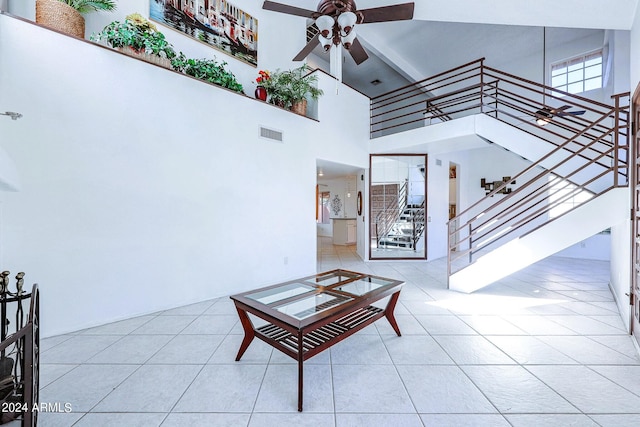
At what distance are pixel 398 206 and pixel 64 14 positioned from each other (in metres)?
6.77

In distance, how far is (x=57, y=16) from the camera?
251 centimetres

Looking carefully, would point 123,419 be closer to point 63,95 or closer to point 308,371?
point 308,371

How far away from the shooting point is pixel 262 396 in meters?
1.66

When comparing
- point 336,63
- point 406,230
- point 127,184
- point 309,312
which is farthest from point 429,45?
point 309,312

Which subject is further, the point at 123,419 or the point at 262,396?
the point at 262,396

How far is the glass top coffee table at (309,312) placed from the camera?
168 cm

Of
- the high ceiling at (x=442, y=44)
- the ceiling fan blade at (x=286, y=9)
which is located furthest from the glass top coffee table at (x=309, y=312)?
the high ceiling at (x=442, y=44)

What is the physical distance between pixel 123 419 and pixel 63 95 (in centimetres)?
286

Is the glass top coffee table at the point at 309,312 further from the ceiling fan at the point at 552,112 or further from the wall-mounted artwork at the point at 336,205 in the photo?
the wall-mounted artwork at the point at 336,205

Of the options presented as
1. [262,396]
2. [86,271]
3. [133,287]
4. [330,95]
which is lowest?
[262,396]

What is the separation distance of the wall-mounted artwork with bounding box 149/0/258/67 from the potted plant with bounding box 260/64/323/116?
75 centimetres

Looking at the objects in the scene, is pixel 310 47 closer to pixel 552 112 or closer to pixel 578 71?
pixel 552 112

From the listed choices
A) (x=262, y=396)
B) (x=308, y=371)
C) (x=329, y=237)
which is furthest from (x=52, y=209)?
(x=329, y=237)

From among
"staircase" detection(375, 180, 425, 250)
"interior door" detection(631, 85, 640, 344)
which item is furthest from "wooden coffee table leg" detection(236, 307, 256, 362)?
"staircase" detection(375, 180, 425, 250)
